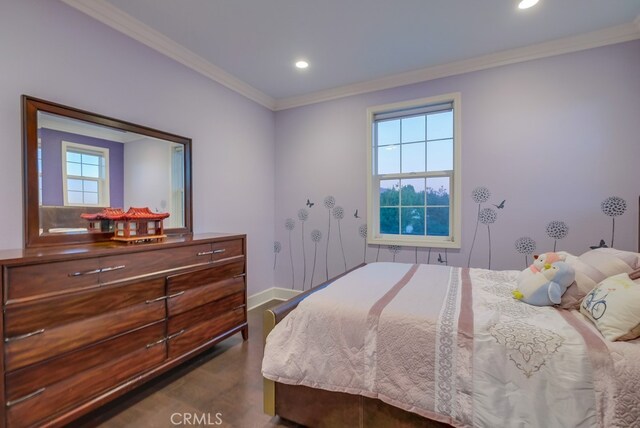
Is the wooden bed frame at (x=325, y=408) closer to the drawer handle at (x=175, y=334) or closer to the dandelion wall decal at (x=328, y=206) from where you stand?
the drawer handle at (x=175, y=334)

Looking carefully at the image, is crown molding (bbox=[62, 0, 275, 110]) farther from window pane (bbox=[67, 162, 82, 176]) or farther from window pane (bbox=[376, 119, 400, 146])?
window pane (bbox=[376, 119, 400, 146])

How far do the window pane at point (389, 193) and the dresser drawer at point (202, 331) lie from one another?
191 centimetres

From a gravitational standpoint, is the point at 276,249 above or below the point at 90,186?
below

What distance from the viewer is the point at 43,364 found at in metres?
1.41

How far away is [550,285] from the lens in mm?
1519

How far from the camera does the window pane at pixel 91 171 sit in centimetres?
200

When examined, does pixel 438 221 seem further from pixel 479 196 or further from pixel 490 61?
pixel 490 61

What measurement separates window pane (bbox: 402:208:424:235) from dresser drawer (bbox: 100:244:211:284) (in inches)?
82.1

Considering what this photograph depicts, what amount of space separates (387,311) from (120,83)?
246 centimetres

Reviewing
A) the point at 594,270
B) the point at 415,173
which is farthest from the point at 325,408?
the point at 415,173

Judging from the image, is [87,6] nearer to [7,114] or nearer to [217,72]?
[7,114]

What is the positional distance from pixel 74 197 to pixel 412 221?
2970 mm

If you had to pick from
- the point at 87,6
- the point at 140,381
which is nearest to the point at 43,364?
the point at 140,381

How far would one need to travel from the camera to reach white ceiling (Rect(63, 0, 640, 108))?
2.06 meters
